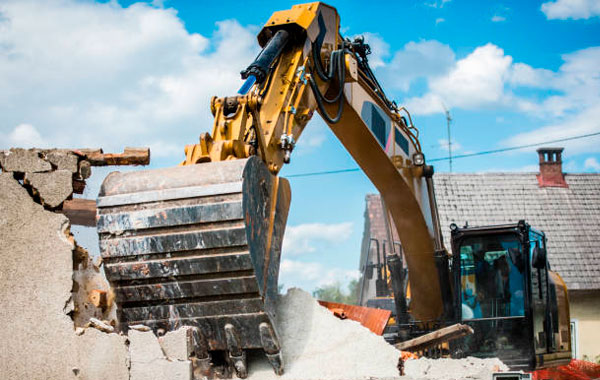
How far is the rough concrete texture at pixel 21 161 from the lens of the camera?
5.02 m

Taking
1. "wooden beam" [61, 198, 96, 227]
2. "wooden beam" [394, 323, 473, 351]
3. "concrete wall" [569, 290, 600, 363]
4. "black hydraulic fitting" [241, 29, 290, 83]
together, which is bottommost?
"concrete wall" [569, 290, 600, 363]

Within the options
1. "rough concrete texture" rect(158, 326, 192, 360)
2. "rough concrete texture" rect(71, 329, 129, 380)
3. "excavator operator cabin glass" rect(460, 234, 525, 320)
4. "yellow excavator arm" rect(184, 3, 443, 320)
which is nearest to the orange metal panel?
"yellow excavator arm" rect(184, 3, 443, 320)

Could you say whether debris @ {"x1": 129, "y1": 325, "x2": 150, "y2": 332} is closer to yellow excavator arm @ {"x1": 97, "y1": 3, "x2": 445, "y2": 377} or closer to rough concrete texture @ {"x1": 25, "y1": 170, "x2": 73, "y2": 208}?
yellow excavator arm @ {"x1": 97, "y1": 3, "x2": 445, "y2": 377}

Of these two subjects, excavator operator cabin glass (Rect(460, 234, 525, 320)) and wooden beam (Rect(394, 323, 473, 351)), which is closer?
wooden beam (Rect(394, 323, 473, 351))

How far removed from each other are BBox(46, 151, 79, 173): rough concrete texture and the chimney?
61.9 ft

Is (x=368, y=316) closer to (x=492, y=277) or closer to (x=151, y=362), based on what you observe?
(x=151, y=362)

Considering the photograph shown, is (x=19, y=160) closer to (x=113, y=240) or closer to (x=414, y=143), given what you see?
(x=113, y=240)

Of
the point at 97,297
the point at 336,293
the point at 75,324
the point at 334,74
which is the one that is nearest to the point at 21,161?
the point at 97,297

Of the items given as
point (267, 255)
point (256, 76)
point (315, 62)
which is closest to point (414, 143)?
point (315, 62)

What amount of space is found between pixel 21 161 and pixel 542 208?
18257mm

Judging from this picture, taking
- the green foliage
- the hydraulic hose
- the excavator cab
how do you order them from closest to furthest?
the hydraulic hose < the excavator cab < the green foliage

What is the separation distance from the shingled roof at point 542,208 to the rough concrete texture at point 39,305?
15426mm

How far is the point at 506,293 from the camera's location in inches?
305

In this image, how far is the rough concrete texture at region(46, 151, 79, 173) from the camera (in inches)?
201
